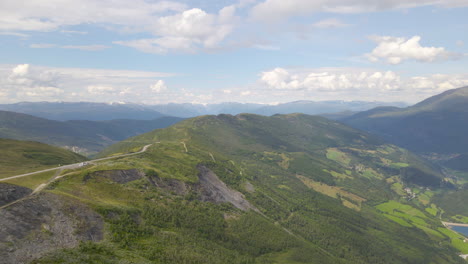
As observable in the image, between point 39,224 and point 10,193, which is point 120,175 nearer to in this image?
point 10,193

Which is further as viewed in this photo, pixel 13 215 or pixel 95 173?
pixel 95 173

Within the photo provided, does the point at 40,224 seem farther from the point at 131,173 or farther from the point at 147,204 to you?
the point at 131,173

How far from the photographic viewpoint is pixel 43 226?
8744cm

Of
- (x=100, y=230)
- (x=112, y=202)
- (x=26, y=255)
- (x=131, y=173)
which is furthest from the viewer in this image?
(x=131, y=173)

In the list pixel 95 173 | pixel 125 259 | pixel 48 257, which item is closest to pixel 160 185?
pixel 95 173

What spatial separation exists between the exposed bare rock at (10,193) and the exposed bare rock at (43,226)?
6.52 m

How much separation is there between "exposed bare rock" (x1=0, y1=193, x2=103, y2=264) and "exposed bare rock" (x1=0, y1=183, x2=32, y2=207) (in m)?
6.52

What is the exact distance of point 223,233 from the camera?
17175cm

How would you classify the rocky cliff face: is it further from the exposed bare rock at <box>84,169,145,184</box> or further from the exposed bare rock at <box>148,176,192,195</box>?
the exposed bare rock at <box>148,176,192,195</box>

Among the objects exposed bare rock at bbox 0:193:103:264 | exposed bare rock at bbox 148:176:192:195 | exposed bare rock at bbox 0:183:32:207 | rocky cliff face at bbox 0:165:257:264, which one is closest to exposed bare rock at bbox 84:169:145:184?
exposed bare rock at bbox 148:176:192:195

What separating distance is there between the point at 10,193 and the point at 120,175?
6133 centimetres

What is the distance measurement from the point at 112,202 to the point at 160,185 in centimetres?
4985

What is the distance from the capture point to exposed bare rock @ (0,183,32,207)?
3644 inches

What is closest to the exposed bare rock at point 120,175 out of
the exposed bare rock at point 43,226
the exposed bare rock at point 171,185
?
the exposed bare rock at point 171,185
